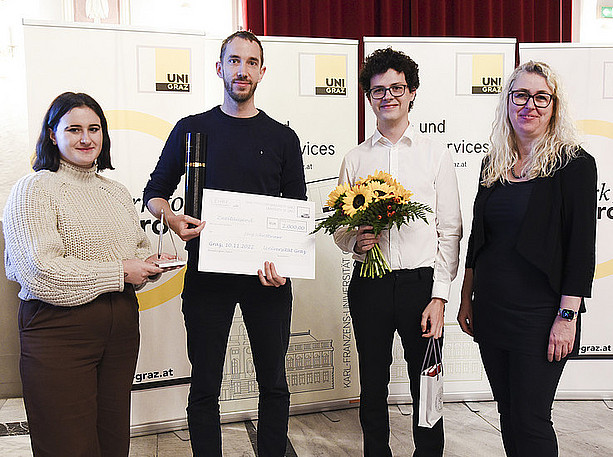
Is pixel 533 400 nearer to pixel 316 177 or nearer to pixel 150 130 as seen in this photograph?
pixel 316 177

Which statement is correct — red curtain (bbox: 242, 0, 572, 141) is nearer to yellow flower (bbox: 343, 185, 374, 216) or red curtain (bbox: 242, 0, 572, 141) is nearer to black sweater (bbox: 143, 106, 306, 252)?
black sweater (bbox: 143, 106, 306, 252)

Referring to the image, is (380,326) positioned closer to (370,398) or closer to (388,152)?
(370,398)

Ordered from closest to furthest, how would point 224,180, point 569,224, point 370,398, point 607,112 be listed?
point 569,224
point 224,180
point 370,398
point 607,112

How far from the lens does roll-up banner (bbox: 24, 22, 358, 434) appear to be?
9.71 feet

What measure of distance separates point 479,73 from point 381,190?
5.78 ft

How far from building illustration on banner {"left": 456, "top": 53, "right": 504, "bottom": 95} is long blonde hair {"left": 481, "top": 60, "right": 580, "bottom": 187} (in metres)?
1.48

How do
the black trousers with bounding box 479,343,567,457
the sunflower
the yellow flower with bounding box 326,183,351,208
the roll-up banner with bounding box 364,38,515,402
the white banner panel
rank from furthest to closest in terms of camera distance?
the roll-up banner with bounding box 364,38,515,402 → the white banner panel → the yellow flower with bounding box 326,183,351,208 → the sunflower → the black trousers with bounding box 479,343,567,457

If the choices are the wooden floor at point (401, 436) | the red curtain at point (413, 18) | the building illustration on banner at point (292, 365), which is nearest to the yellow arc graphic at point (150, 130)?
the building illustration on banner at point (292, 365)

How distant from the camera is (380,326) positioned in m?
2.34

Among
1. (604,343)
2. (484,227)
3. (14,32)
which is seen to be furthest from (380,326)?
(14,32)

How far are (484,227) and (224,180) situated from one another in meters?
1.01

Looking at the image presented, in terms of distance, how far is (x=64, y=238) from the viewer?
1860 millimetres

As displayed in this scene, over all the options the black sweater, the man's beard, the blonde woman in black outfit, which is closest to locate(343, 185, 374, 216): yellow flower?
the black sweater

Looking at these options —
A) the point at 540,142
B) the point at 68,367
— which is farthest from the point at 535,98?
the point at 68,367
